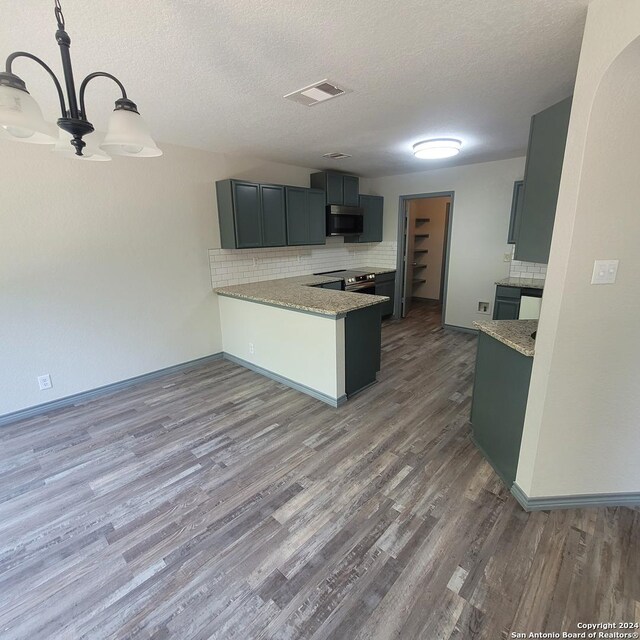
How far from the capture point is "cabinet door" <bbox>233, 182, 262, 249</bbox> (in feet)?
12.2

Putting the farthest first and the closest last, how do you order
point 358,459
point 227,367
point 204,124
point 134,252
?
point 227,367 < point 134,252 < point 204,124 < point 358,459

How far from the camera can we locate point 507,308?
418cm

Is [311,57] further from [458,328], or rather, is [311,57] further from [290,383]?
[458,328]

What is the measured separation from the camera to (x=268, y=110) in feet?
8.30

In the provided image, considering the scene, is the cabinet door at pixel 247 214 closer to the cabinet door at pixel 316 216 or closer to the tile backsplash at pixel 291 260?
the tile backsplash at pixel 291 260

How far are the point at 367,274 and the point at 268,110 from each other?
3060mm

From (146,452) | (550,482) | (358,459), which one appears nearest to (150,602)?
(146,452)

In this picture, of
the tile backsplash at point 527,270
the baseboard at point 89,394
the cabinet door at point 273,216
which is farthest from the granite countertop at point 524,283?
the baseboard at point 89,394

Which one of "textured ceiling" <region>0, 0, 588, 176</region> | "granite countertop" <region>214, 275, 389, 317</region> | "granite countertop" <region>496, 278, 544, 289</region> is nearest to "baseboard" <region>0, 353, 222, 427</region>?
"granite countertop" <region>214, 275, 389, 317</region>

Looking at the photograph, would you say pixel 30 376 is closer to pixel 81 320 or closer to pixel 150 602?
pixel 81 320

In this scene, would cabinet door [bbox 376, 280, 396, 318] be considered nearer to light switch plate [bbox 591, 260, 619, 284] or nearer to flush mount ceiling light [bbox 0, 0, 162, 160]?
light switch plate [bbox 591, 260, 619, 284]

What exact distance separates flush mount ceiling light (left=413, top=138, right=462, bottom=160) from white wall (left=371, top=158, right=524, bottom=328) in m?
1.30

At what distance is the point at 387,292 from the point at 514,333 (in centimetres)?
371

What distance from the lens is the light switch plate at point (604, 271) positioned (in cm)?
153
